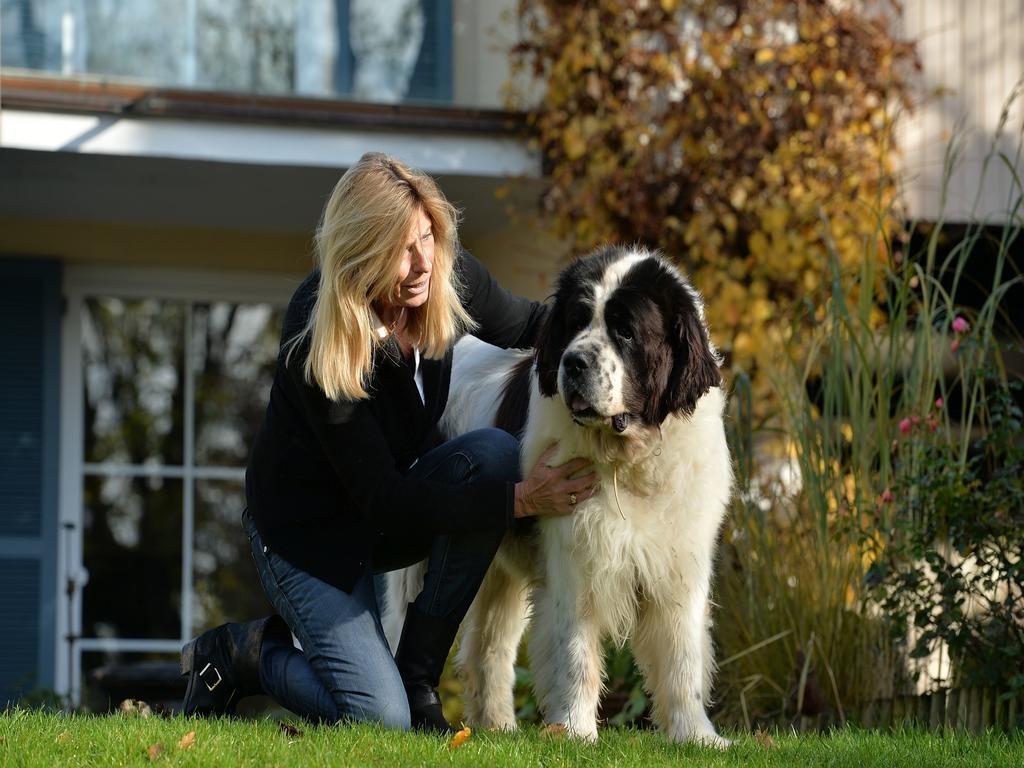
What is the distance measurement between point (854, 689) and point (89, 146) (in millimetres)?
4570

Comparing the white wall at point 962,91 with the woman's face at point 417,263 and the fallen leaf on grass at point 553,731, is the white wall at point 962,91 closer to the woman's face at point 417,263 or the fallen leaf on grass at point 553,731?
the woman's face at point 417,263

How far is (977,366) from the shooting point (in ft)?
17.0

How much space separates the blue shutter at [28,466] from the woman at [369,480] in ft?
14.0

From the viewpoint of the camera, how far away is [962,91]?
8.30 metres

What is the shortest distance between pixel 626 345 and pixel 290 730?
139 centimetres

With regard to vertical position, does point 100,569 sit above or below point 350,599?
below

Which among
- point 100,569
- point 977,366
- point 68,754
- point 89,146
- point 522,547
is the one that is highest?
point 89,146

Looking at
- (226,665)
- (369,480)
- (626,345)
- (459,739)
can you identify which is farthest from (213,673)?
(626,345)

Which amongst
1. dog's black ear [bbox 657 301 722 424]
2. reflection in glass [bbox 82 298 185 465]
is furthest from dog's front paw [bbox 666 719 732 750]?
reflection in glass [bbox 82 298 185 465]

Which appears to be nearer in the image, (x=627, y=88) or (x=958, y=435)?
(x=958, y=435)

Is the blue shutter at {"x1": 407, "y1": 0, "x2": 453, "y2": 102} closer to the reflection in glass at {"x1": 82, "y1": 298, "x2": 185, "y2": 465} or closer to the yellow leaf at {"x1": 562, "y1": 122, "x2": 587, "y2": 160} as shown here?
the yellow leaf at {"x1": 562, "y1": 122, "x2": 587, "y2": 160}

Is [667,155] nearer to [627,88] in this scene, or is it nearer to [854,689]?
[627,88]

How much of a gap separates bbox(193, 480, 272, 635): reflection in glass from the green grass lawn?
4.88 m

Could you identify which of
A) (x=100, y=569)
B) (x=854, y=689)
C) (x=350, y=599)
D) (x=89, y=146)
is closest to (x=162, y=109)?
(x=89, y=146)
